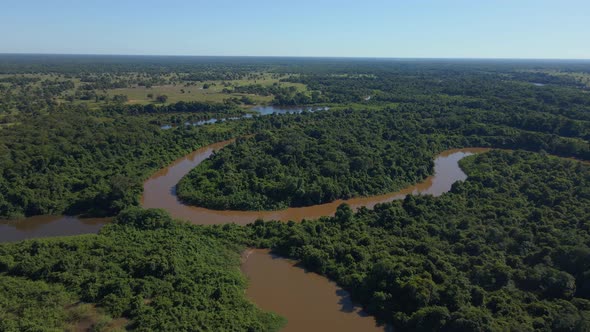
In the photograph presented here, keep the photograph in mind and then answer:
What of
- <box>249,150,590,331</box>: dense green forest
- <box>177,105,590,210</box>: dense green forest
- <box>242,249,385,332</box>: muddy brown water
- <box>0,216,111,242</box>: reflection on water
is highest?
<box>177,105,590,210</box>: dense green forest

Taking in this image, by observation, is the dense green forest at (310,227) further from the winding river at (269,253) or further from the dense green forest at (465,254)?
the winding river at (269,253)

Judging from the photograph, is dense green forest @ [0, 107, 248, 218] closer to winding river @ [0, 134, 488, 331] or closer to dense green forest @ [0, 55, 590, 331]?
dense green forest @ [0, 55, 590, 331]

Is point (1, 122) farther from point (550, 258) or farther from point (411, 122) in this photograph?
point (550, 258)

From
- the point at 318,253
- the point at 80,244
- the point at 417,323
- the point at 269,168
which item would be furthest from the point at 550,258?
the point at 80,244

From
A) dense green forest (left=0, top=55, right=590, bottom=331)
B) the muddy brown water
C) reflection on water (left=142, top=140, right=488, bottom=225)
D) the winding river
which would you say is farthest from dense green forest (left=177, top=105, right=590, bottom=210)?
the muddy brown water

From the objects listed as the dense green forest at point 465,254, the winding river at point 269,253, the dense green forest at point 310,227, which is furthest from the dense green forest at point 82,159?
the dense green forest at point 465,254

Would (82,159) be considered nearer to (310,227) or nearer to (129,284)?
(129,284)

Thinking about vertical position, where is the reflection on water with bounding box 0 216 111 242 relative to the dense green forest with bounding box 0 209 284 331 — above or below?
below
